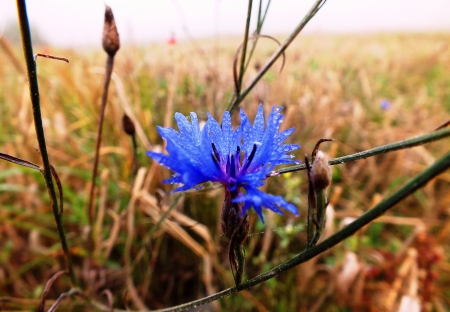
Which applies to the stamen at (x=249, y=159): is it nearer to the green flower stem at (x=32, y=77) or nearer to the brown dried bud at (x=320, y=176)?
the brown dried bud at (x=320, y=176)

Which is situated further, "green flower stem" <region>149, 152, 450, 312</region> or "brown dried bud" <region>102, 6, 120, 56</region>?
"brown dried bud" <region>102, 6, 120, 56</region>

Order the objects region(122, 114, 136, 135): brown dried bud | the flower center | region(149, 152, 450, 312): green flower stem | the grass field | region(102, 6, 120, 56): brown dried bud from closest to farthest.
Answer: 1. region(149, 152, 450, 312): green flower stem
2. the flower center
3. region(102, 6, 120, 56): brown dried bud
4. region(122, 114, 136, 135): brown dried bud
5. the grass field

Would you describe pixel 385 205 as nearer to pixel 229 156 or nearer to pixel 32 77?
pixel 229 156

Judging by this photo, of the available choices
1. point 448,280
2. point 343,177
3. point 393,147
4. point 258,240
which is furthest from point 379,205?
point 343,177

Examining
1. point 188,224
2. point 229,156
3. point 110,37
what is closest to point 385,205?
point 229,156

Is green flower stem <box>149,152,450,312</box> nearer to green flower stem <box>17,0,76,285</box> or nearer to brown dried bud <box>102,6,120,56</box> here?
green flower stem <box>17,0,76,285</box>

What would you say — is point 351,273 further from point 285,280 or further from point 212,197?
point 212,197

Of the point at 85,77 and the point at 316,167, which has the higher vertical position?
the point at 85,77

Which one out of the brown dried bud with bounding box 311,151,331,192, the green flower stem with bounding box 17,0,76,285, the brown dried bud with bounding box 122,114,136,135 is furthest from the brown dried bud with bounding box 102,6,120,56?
the brown dried bud with bounding box 311,151,331,192

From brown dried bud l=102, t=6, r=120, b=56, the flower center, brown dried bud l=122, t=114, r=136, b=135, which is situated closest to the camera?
the flower center
